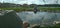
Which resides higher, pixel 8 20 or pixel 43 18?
pixel 8 20

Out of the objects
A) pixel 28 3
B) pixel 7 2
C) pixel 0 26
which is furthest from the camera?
pixel 28 3

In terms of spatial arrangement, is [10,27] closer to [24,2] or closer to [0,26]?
[0,26]

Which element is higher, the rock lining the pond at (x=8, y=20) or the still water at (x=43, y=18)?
the rock lining the pond at (x=8, y=20)

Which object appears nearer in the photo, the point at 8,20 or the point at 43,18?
the point at 8,20

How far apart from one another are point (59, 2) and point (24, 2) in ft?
2.40

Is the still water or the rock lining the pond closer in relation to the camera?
the rock lining the pond

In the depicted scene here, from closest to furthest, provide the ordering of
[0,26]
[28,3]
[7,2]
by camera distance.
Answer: [0,26], [7,2], [28,3]

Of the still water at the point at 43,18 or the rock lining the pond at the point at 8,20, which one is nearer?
the rock lining the pond at the point at 8,20

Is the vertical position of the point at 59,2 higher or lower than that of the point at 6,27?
lower

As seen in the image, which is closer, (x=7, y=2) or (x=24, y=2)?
(x=7, y=2)

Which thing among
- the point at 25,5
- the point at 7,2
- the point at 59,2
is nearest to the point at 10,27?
the point at 7,2

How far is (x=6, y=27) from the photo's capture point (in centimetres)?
66

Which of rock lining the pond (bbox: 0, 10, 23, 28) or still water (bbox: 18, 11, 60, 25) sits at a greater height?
rock lining the pond (bbox: 0, 10, 23, 28)

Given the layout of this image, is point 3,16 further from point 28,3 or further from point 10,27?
point 28,3
